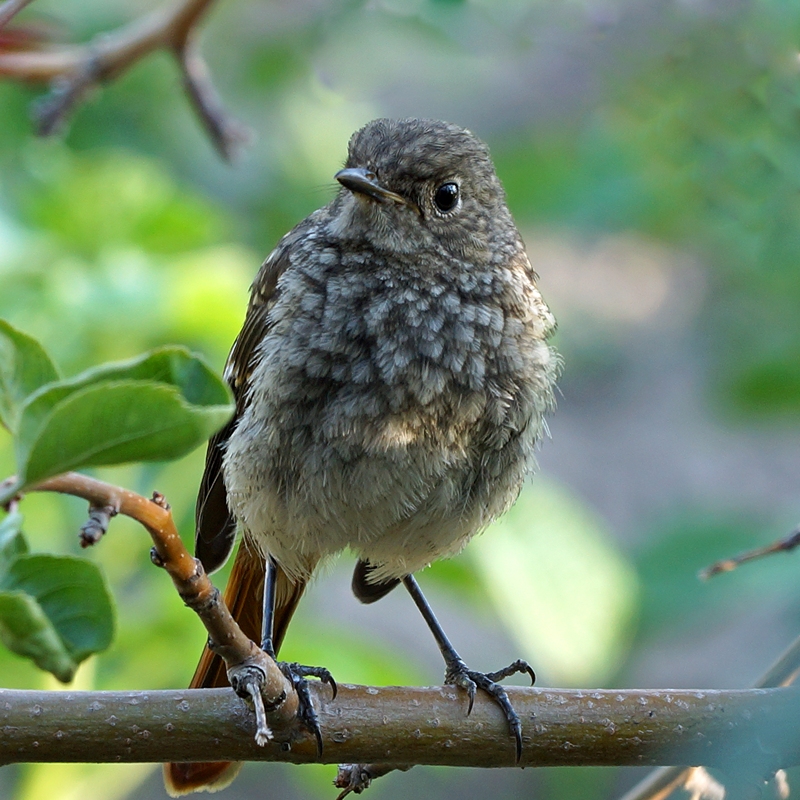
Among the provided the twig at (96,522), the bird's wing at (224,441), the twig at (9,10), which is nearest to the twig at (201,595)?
the twig at (96,522)

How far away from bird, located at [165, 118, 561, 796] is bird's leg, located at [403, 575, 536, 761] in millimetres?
10

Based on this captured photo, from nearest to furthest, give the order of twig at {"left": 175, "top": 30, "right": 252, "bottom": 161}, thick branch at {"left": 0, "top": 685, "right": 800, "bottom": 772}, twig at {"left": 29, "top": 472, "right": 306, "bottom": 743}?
twig at {"left": 29, "top": 472, "right": 306, "bottom": 743}
thick branch at {"left": 0, "top": 685, "right": 800, "bottom": 772}
twig at {"left": 175, "top": 30, "right": 252, "bottom": 161}

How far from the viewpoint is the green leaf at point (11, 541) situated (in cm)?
135

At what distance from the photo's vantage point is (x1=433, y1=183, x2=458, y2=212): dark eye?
8.81 feet

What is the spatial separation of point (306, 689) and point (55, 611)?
0.72m

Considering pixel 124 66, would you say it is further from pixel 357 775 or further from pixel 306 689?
pixel 357 775

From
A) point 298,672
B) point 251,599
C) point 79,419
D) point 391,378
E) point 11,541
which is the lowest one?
point 251,599

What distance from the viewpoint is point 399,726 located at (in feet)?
6.64

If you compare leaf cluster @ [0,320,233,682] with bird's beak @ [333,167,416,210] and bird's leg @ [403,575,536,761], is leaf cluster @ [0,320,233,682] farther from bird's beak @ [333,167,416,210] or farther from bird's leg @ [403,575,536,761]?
bird's beak @ [333,167,416,210]

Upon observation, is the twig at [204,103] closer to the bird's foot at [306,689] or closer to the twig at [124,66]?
the twig at [124,66]

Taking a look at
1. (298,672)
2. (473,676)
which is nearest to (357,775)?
(298,672)

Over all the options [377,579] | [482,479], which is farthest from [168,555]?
[377,579]

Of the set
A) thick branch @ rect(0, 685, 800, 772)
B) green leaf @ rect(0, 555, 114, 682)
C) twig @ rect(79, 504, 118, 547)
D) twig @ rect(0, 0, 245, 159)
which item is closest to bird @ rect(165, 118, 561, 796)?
thick branch @ rect(0, 685, 800, 772)

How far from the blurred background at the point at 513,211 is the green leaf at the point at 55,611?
86cm
